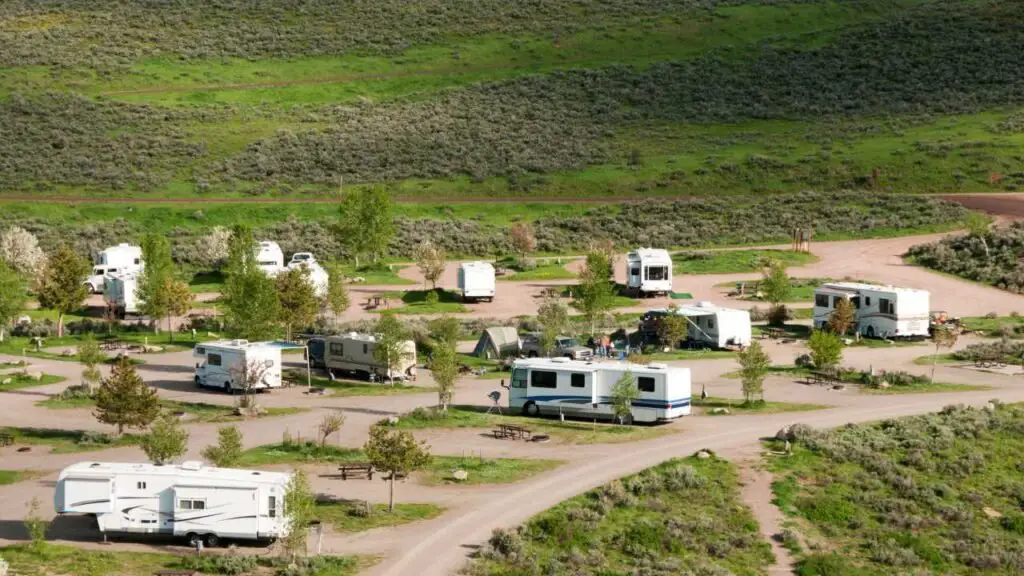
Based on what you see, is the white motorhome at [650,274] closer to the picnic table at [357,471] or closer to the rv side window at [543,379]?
the rv side window at [543,379]

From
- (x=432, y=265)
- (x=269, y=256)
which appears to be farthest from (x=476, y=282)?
(x=269, y=256)

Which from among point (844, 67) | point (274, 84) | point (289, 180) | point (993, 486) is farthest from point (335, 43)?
point (993, 486)

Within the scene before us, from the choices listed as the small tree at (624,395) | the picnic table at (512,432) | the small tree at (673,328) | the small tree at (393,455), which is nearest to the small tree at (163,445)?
the small tree at (393,455)

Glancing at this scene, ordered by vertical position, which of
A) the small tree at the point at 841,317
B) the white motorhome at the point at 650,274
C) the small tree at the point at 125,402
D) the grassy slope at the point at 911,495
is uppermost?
the white motorhome at the point at 650,274

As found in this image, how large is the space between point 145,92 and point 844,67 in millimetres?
70632

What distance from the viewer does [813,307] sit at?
73000mm

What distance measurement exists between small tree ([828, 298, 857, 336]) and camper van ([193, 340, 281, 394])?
25.6m

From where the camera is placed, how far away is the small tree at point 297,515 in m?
34.9

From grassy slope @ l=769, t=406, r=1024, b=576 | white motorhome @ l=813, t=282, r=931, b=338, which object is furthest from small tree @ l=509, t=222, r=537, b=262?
grassy slope @ l=769, t=406, r=1024, b=576

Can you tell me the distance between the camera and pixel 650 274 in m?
78.7

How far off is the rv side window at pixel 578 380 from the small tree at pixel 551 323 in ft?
32.6

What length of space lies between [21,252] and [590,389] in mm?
46451

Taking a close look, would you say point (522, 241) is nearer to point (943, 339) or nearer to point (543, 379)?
point (943, 339)

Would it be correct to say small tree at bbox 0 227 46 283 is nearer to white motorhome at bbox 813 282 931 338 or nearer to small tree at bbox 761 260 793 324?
small tree at bbox 761 260 793 324
